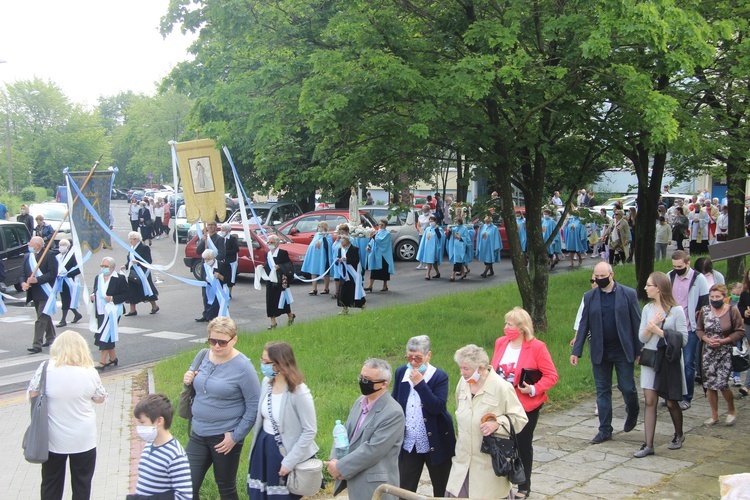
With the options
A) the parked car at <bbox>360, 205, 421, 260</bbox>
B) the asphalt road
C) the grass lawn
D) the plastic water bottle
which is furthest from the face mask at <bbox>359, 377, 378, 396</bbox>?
the parked car at <bbox>360, 205, 421, 260</bbox>

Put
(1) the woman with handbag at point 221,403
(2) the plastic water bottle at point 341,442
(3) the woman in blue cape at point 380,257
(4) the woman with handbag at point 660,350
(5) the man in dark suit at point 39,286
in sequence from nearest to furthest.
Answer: (2) the plastic water bottle at point 341,442, (1) the woman with handbag at point 221,403, (4) the woman with handbag at point 660,350, (5) the man in dark suit at point 39,286, (3) the woman in blue cape at point 380,257

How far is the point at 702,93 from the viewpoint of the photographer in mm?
14992

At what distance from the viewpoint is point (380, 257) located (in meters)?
19.4

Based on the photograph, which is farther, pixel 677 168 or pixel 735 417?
pixel 677 168

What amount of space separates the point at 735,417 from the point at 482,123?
207 inches

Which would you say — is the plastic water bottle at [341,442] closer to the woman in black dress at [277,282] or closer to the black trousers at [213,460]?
the black trousers at [213,460]

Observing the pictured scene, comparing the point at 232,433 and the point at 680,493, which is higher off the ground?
the point at 232,433

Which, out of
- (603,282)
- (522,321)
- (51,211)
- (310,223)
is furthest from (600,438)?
(51,211)

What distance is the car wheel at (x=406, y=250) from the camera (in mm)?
25094

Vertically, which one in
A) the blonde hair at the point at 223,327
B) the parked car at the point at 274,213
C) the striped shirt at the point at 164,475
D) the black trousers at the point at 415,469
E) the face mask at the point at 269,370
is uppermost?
the parked car at the point at 274,213

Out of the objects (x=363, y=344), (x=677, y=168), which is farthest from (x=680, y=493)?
(x=677, y=168)

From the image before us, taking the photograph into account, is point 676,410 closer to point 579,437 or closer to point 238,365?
point 579,437

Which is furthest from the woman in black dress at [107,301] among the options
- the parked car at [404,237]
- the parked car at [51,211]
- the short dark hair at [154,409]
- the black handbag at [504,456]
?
the parked car at [51,211]

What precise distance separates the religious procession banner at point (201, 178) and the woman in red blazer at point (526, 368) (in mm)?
8818
